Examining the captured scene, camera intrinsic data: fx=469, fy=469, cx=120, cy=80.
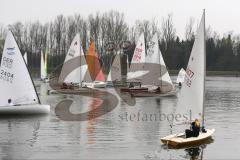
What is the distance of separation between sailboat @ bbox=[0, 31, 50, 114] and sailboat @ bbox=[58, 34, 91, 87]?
21.8m

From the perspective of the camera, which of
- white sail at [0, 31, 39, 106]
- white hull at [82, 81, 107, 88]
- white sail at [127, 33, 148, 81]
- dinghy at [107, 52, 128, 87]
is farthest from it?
dinghy at [107, 52, 128, 87]

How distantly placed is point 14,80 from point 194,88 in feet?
46.3

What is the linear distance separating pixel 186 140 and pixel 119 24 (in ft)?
352

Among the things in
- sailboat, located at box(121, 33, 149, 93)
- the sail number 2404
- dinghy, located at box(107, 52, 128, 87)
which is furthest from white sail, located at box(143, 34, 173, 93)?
the sail number 2404

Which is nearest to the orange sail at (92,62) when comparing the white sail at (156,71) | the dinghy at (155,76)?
the dinghy at (155,76)

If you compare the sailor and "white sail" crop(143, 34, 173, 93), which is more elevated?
"white sail" crop(143, 34, 173, 93)

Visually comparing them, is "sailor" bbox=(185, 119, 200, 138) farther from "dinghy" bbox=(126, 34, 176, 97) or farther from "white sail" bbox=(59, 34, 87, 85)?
"white sail" bbox=(59, 34, 87, 85)

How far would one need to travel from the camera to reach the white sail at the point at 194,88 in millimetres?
22500

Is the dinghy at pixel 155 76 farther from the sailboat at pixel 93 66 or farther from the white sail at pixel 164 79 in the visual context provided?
the sailboat at pixel 93 66

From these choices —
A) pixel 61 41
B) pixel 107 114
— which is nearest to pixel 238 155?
pixel 107 114

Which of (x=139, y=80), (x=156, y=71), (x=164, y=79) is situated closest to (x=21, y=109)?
(x=156, y=71)

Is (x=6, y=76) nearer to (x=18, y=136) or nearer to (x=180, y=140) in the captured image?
(x=18, y=136)

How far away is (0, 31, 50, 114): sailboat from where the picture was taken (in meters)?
31.7

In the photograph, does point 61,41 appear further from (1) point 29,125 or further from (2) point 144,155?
(2) point 144,155
